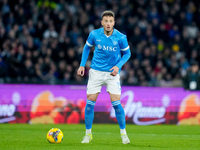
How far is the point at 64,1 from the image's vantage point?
18.5 meters

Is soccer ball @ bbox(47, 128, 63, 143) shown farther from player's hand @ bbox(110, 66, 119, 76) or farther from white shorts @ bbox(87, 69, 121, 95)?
player's hand @ bbox(110, 66, 119, 76)

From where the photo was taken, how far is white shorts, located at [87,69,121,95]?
8.19 meters

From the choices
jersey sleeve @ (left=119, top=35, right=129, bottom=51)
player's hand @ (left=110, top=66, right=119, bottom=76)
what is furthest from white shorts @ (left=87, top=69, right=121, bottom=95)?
jersey sleeve @ (left=119, top=35, right=129, bottom=51)

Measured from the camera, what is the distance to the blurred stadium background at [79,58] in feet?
45.1

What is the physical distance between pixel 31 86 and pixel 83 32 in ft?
15.0

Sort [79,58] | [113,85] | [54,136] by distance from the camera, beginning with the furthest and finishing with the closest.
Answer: [79,58] < [113,85] < [54,136]

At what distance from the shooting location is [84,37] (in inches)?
691

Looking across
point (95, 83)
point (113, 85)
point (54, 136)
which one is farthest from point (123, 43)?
point (54, 136)

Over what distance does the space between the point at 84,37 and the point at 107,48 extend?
9.43 m

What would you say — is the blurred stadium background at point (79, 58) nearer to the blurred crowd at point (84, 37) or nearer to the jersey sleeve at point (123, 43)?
the blurred crowd at point (84, 37)

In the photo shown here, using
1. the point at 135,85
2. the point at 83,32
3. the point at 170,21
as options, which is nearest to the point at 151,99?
the point at 135,85

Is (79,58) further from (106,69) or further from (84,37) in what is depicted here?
(106,69)

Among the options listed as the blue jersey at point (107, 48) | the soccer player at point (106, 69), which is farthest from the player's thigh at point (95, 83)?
the blue jersey at point (107, 48)

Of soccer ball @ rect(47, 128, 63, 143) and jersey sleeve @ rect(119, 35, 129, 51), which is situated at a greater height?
jersey sleeve @ rect(119, 35, 129, 51)
